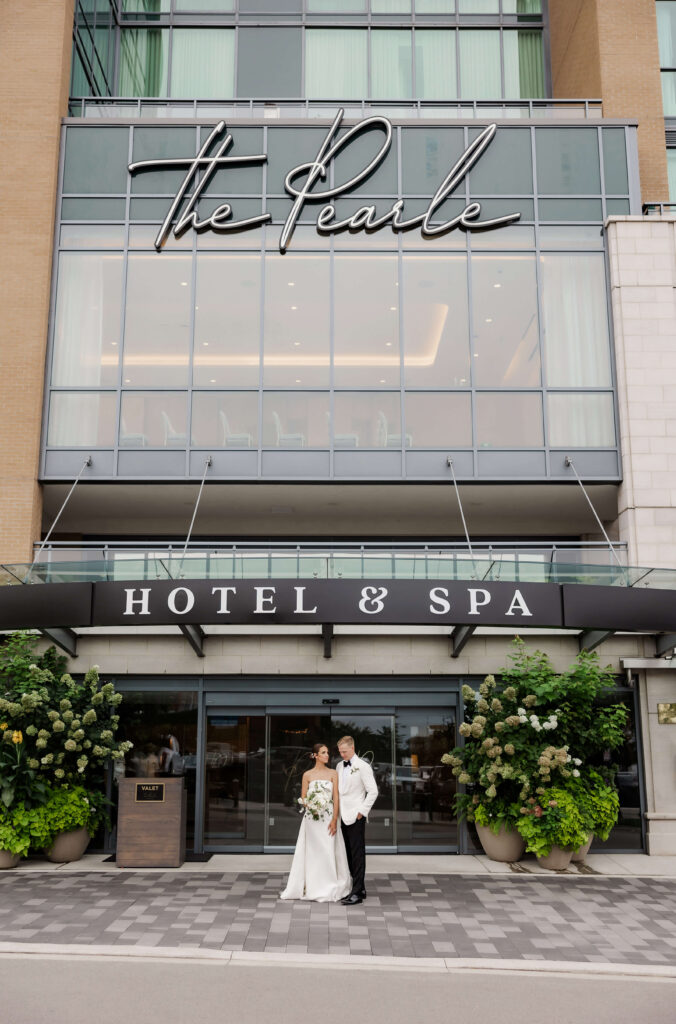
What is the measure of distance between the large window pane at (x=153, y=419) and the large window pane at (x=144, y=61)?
30.8 feet

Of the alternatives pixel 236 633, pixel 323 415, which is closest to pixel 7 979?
pixel 236 633

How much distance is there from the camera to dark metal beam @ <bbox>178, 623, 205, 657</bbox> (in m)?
13.9

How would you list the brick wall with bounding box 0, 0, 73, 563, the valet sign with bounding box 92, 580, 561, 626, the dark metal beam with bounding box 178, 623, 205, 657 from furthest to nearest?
1. the brick wall with bounding box 0, 0, 73, 563
2. the dark metal beam with bounding box 178, 623, 205, 657
3. the valet sign with bounding box 92, 580, 561, 626

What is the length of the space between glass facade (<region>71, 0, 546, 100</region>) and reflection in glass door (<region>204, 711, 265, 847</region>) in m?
15.0

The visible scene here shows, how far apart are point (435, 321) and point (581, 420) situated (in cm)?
338

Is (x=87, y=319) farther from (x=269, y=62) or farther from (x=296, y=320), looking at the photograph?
(x=269, y=62)

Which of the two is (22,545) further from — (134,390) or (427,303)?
(427,303)

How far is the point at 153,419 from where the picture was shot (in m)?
16.7

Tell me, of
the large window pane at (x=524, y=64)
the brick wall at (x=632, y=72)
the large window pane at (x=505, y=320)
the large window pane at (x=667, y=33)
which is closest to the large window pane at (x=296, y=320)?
the large window pane at (x=505, y=320)

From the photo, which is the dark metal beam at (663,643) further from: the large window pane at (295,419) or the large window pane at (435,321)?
the large window pane at (295,419)

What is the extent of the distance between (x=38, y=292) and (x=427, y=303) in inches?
295

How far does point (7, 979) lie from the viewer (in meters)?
7.76

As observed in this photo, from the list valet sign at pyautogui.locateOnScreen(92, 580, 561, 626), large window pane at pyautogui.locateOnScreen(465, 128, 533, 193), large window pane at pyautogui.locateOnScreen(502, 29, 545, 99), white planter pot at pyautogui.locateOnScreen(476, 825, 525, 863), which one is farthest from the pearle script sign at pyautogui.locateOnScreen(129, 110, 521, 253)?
white planter pot at pyautogui.locateOnScreen(476, 825, 525, 863)

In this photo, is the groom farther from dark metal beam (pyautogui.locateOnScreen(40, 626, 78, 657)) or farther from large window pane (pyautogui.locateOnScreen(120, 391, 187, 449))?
large window pane (pyautogui.locateOnScreen(120, 391, 187, 449))
